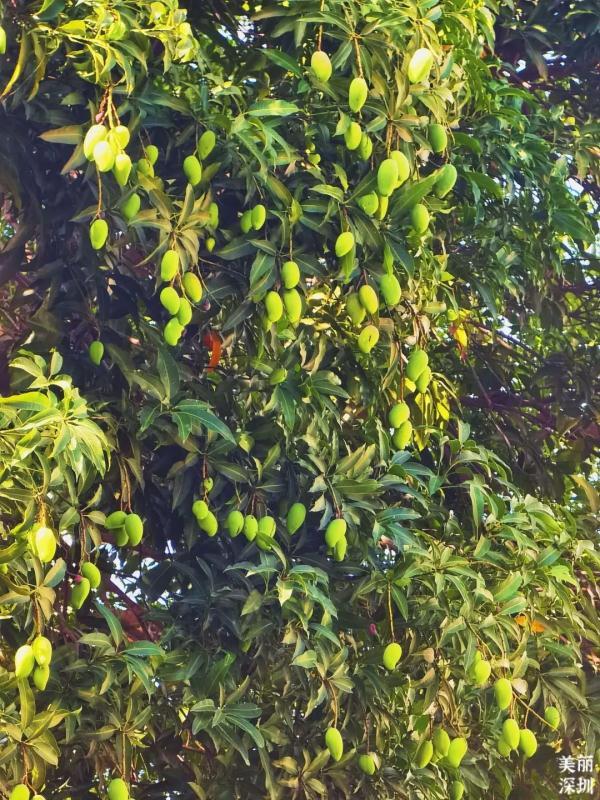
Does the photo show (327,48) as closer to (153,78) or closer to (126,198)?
(153,78)

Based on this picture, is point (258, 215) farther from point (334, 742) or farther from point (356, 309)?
point (334, 742)

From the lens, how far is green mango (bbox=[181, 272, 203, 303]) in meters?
1.91

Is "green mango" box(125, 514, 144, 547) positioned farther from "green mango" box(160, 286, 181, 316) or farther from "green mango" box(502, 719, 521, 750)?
"green mango" box(502, 719, 521, 750)

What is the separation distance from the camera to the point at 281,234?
2.03m

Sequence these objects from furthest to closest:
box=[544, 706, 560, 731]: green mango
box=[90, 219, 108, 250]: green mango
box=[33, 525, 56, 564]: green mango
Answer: box=[544, 706, 560, 731]: green mango, box=[90, 219, 108, 250]: green mango, box=[33, 525, 56, 564]: green mango

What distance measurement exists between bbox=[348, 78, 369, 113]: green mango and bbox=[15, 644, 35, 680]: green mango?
984 millimetres

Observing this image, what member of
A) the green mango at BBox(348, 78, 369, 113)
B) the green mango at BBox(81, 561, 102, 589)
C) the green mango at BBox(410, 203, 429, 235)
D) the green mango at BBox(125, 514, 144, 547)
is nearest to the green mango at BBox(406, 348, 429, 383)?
the green mango at BBox(410, 203, 429, 235)

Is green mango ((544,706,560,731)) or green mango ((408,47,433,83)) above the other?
green mango ((408,47,433,83))

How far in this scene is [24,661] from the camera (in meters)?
1.61

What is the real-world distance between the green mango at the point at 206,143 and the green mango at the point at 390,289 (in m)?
0.38

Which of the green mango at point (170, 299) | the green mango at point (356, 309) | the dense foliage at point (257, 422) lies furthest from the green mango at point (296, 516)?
the green mango at point (170, 299)

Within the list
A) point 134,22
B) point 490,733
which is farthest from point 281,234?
point 490,733

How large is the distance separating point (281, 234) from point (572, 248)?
1437 millimetres

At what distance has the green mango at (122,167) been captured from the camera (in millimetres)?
1726
